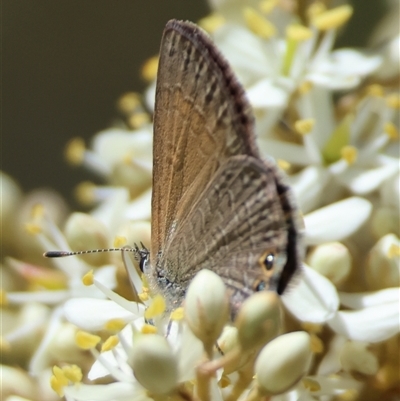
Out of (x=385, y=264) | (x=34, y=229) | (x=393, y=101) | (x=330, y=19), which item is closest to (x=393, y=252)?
(x=385, y=264)

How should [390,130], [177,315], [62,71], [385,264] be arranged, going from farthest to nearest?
[62,71] → [390,130] → [385,264] → [177,315]

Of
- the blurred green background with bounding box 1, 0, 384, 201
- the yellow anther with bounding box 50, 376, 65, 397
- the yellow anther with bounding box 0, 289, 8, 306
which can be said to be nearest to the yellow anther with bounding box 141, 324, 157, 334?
the yellow anther with bounding box 50, 376, 65, 397

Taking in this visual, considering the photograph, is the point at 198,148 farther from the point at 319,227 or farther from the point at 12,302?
the point at 12,302

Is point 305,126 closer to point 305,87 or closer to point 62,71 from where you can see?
point 305,87

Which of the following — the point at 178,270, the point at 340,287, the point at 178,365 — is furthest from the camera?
the point at 340,287

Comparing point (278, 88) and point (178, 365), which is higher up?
point (278, 88)

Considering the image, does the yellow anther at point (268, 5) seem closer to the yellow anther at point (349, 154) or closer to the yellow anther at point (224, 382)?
the yellow anther at point (349, 154)

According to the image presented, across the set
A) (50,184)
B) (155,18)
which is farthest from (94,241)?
(155,18)

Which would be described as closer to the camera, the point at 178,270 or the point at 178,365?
the point at 178,365
